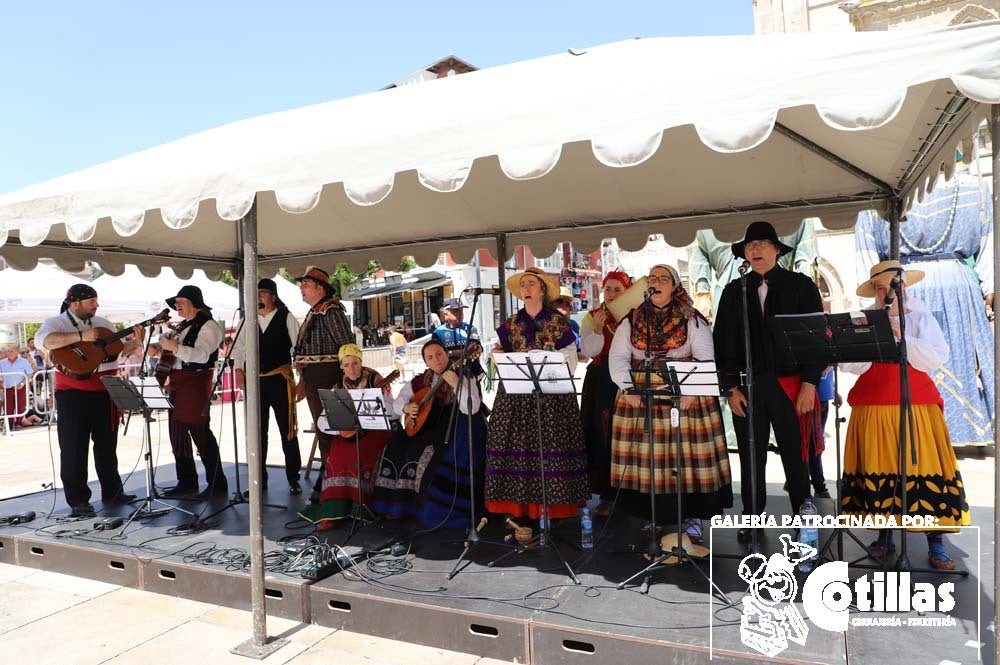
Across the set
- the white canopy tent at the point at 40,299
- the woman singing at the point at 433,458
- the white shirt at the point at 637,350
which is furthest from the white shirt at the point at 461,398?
the white canopy tent at the point at 40,299

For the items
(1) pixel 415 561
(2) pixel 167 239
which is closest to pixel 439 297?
(2) pixel 167 239

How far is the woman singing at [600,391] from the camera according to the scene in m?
5.42

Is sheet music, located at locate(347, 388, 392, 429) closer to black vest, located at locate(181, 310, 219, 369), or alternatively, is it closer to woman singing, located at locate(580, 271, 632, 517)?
woman singing, located at locate(580, 271, 632, 517)

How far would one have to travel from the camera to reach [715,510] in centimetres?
405

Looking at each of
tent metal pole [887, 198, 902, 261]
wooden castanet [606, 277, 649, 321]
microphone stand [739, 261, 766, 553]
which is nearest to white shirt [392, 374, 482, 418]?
wooden castanet [606, 277, 649, 321]

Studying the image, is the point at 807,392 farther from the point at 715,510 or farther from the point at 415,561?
the point at 415,561

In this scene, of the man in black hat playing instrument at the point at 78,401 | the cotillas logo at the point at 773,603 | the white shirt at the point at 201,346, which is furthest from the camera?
the white shirt at the point at 201,346

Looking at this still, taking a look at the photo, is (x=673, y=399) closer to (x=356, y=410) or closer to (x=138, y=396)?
(x=356, y=410)

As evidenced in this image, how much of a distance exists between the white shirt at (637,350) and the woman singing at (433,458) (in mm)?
1091

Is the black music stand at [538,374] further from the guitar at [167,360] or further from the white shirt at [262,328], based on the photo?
the guitar at [167,360]

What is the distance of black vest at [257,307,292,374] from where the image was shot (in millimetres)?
6305

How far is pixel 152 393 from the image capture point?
536cm

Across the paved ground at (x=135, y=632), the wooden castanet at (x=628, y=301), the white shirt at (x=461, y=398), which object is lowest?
the paved ground at (x=135, y=632)

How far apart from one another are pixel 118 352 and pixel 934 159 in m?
6.15
